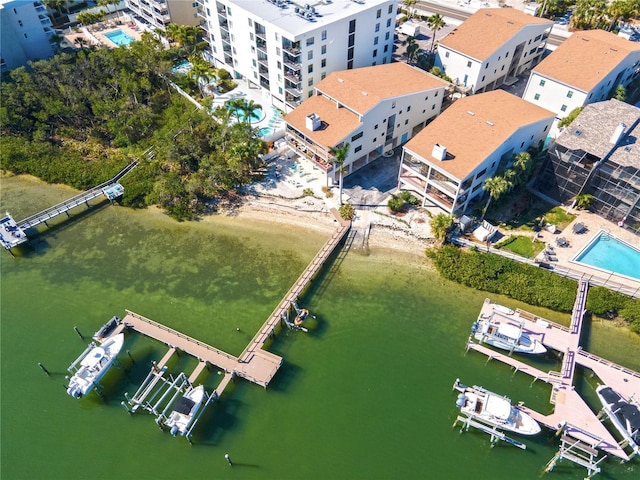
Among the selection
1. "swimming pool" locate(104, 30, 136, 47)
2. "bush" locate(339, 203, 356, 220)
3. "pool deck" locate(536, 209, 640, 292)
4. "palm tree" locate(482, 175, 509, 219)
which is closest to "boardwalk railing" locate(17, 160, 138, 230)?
"bush" locate(339, 203, 356, 220)

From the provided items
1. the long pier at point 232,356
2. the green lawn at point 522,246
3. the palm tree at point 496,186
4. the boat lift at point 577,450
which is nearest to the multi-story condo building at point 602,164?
the green lawn at point 522,246

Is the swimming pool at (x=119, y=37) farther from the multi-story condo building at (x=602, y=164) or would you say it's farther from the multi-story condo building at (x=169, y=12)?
the multi-story condo building at (x=602, y=164)

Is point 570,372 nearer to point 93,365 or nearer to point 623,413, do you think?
point 623,413

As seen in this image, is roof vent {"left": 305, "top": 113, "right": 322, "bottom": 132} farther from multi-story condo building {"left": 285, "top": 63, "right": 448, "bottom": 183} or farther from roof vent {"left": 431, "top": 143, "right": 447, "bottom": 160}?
roof vent {"left": 431, "top": 143, "right": 447, "bottom": 160}

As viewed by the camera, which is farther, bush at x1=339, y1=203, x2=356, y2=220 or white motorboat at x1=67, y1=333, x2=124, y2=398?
bush at x1=339, y1=203, x2=356, y2=220

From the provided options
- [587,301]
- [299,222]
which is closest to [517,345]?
[587,301]

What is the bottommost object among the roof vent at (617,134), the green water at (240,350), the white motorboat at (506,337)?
the green water at (240,350)
